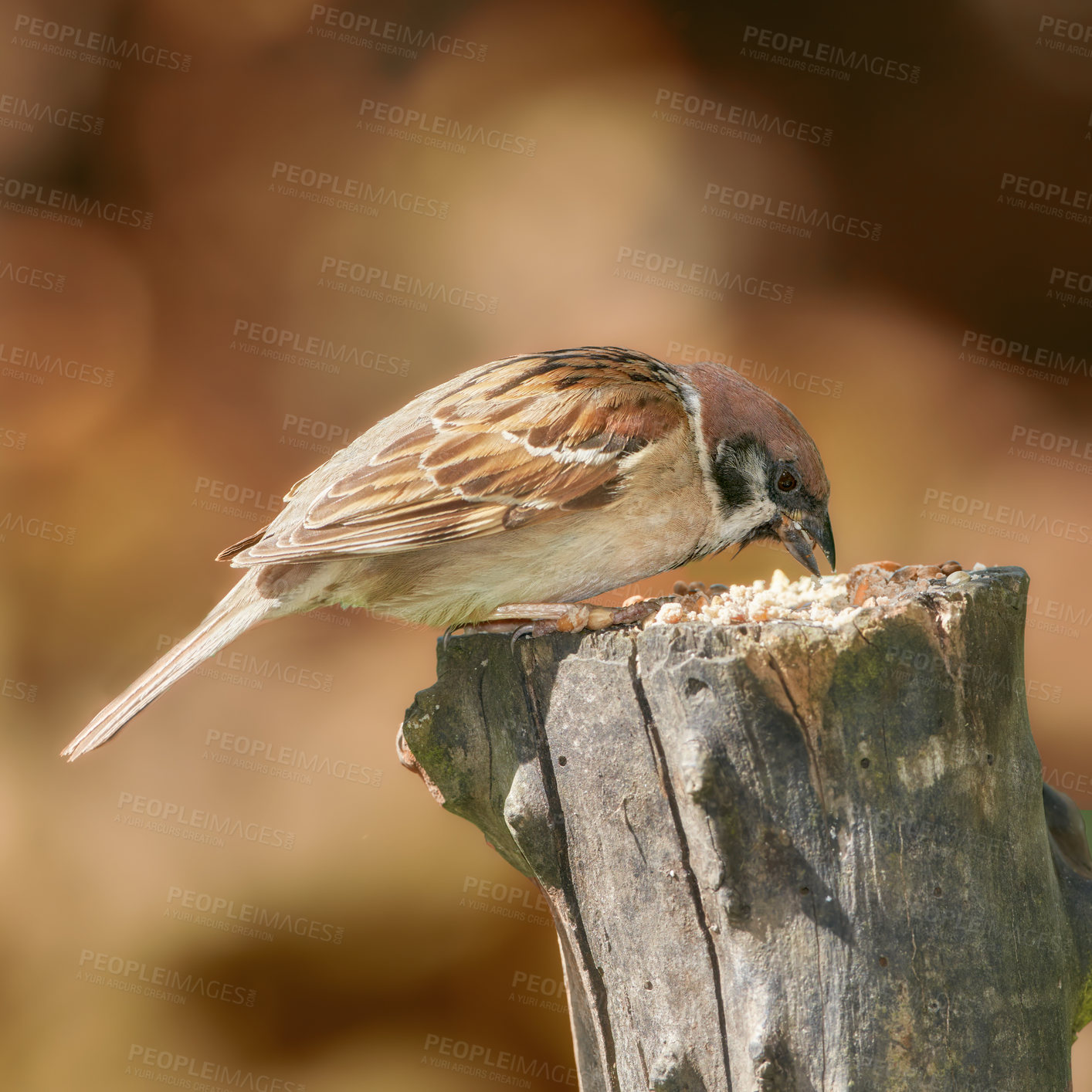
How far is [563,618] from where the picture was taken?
2508 millimetres

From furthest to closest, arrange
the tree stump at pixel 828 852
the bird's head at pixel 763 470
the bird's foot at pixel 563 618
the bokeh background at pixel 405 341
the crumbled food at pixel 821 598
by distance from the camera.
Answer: the bokeh background at pixel 405 341 → the bird's head at pixel 763 470 → the bird's foot at pixel 563 618 → the crumbled food at pixel 821 598 → the tree stump at pixel 828 852

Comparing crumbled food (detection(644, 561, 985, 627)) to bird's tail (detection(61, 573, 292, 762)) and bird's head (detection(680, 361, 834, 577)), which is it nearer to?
bird's head (detection(680, 361, 834, 577))

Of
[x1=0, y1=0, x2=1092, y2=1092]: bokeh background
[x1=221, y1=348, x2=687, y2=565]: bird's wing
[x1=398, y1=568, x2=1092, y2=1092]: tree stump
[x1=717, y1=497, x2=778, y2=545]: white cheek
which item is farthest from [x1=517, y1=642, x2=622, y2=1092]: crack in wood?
[x1=0, y1=0, x2=1092, y2=1092]: bokeh background

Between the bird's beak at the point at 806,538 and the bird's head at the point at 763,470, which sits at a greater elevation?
the bird's head at the point at 763,470

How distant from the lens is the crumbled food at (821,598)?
7.33ft

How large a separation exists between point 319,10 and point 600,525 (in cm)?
427

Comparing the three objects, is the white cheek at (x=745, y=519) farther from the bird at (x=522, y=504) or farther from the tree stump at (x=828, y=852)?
the tree stump at (x=828, y=852)

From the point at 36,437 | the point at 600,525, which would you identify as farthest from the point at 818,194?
the point at 36,437

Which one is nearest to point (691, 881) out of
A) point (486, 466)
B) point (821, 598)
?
point (821, 598)

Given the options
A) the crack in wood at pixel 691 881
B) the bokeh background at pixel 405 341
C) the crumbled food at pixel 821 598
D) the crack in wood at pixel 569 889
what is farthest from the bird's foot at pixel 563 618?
the bokeh background at pixel 405 341

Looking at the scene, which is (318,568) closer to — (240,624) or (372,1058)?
(240,624)

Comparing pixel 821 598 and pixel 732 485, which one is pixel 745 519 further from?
pixel 821 598

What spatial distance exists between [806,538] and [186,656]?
2084mm

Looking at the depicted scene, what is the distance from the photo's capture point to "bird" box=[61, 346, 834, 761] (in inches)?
118
